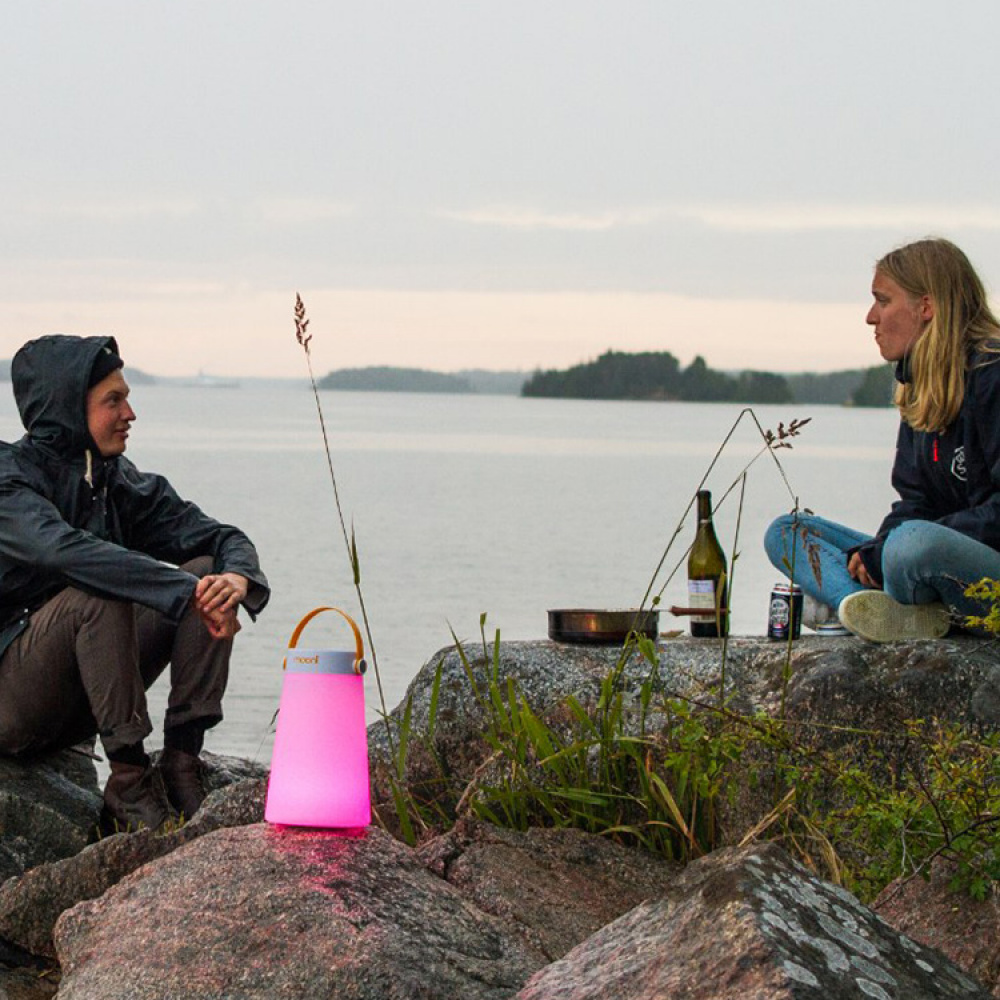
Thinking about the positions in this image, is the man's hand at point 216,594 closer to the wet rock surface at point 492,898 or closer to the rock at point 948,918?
the wet rock surface at point 492,898

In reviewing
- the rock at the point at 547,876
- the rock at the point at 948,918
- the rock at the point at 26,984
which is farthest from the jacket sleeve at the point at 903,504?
the rock at the point at 26,984

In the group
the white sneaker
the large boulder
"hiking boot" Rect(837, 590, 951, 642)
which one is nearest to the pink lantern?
the large boulder

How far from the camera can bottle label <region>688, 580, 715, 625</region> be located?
5473 millimetres

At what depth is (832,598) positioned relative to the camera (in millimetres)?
5734

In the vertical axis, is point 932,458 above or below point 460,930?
above

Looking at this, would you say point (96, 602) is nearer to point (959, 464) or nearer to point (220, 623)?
A: point (220, 623)

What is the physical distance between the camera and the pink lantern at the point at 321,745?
13.0 feet

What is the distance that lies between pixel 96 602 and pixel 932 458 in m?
2.79

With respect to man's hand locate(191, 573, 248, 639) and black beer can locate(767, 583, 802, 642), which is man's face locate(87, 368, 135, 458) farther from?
black beer can locate(767, 583, 802, 642)

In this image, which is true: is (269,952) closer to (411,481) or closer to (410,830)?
(410,830)

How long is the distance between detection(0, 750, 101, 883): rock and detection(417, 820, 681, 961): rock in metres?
1.68

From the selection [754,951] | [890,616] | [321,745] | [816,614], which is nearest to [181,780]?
[321,745]

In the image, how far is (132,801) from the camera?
5.37 m

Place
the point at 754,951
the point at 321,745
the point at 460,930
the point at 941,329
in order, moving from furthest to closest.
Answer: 1. the point at 941,329
2. the point at 321,745
3. the point at 460,930
4. the point at 754,951
